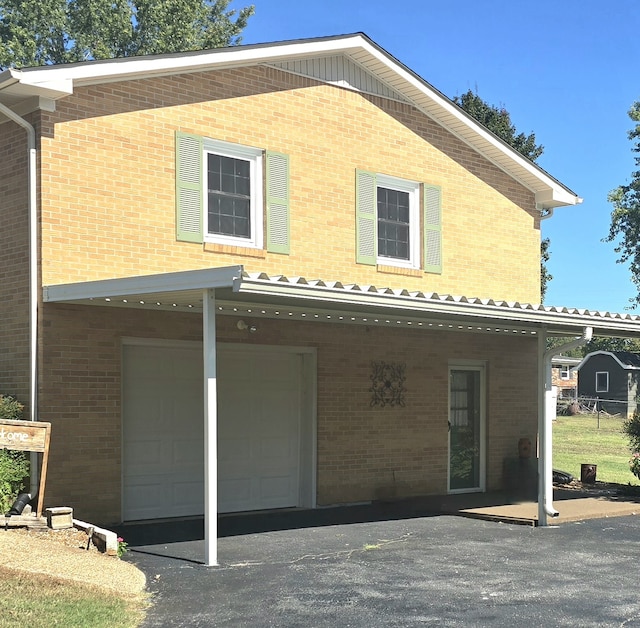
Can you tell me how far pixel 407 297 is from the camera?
9875mm

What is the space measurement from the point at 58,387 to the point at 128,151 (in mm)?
3066

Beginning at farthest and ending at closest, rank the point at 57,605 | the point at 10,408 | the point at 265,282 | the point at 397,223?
1. the point at 397,223
2. the point at 10,408
3. the point at 265,282
4. the point at 57,605

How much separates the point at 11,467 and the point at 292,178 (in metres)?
5.70

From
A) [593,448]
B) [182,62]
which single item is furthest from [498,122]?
[182,62]

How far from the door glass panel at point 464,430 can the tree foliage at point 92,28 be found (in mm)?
23975

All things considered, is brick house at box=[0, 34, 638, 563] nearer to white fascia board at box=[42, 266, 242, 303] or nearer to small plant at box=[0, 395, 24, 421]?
white fascia board at box=[42, 266, 242, 303]

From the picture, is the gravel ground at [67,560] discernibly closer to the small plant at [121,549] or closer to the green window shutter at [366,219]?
the small plant at [121,549]

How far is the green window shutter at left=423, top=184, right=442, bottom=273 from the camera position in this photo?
14805mm

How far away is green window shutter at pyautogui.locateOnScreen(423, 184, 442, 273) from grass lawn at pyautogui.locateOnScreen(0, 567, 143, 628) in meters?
8.61

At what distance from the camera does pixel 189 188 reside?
1202cm

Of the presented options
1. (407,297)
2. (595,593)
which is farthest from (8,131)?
(595,593)

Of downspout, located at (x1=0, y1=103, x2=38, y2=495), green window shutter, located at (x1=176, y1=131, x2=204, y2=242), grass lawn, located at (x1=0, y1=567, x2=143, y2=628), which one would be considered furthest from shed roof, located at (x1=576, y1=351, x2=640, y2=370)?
grass lawn, located at (x1=0, y1=567, x2=143, y2=628)

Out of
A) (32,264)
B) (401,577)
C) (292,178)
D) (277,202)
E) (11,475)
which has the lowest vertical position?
(401,577)

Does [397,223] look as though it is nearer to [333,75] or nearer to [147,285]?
[333,75]
